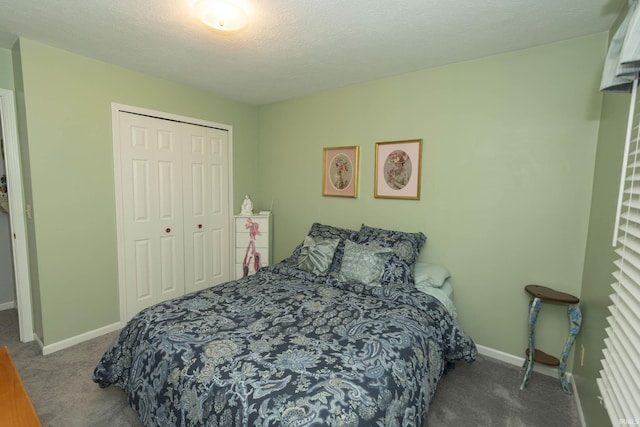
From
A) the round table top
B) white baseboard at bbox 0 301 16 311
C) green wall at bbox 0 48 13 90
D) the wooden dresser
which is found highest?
green wall at bbox 0 48 13 90

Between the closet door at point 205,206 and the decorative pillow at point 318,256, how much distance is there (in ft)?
4.54

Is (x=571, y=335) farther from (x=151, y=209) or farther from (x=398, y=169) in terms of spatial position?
(x=151, y=209)

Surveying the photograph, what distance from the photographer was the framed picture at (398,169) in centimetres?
266

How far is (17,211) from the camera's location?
2.39m

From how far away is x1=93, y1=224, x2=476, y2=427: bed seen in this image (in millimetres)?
1135

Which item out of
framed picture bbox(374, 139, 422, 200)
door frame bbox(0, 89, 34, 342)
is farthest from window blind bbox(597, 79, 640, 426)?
door frame bbox(0, 89, 34, 342)

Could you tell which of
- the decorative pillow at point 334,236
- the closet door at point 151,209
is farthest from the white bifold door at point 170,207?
the decorative pillow at point 334,236

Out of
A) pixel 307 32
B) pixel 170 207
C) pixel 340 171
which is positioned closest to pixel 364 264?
pixel 340 171

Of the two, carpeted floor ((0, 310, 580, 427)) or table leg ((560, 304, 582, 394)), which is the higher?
table leg ((560, 304, 582, 394))

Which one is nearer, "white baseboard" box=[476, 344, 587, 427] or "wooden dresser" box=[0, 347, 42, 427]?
"wooden dresser" box=[0, 347, 42, 427]

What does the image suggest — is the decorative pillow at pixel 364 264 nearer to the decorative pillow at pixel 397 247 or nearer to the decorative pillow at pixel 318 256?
the decorative pillow at pixel 397 247

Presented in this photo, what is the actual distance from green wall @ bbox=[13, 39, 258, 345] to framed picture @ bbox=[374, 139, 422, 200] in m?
2.32

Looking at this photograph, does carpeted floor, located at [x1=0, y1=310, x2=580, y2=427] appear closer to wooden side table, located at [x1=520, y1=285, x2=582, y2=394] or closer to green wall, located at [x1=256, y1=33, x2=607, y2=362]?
wooden side table, located at [x1=520, y1=285, x2=582, y2=394]

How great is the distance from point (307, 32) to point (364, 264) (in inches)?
67.2
